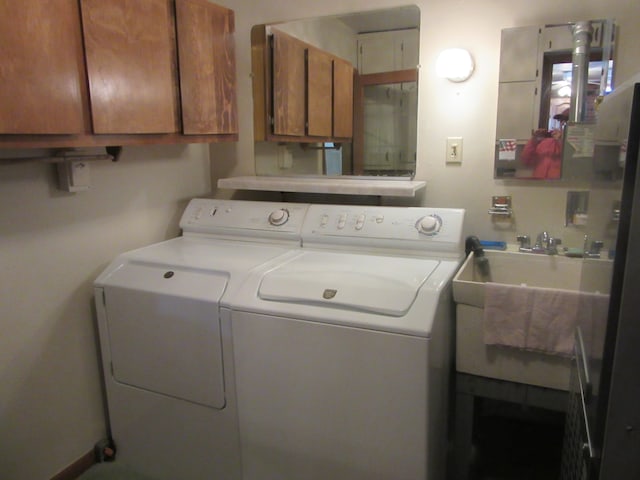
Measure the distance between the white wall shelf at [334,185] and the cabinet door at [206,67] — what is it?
272mm

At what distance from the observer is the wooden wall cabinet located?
2.23m

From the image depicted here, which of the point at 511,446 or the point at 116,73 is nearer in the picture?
the point at 116,73

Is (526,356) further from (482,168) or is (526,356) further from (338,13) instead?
(338,13)

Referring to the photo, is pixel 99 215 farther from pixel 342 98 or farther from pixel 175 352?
pixel 342 98

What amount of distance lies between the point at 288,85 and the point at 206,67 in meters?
0.49

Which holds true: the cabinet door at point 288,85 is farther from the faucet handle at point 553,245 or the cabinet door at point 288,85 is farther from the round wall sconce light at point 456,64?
the faucet handle at point 553,245

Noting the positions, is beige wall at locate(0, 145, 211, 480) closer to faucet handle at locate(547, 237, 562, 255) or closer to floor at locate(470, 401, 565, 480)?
floor at locate(470, 401, 565, 480)

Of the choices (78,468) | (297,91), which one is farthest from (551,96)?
(78,468)

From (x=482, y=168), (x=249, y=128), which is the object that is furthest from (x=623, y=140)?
(x=249, y=128)

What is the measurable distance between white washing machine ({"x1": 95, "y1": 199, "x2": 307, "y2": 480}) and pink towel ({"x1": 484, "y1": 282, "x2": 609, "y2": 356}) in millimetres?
795

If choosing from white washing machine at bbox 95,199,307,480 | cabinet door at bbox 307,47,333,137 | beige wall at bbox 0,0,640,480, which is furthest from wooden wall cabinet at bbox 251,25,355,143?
white washing machine at bbox 95,199,307,480

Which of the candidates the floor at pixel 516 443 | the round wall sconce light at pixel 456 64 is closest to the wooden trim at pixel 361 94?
the round wall sconce light at pixel 456 64

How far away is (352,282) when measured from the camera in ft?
5.03

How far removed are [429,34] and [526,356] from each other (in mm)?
1348
